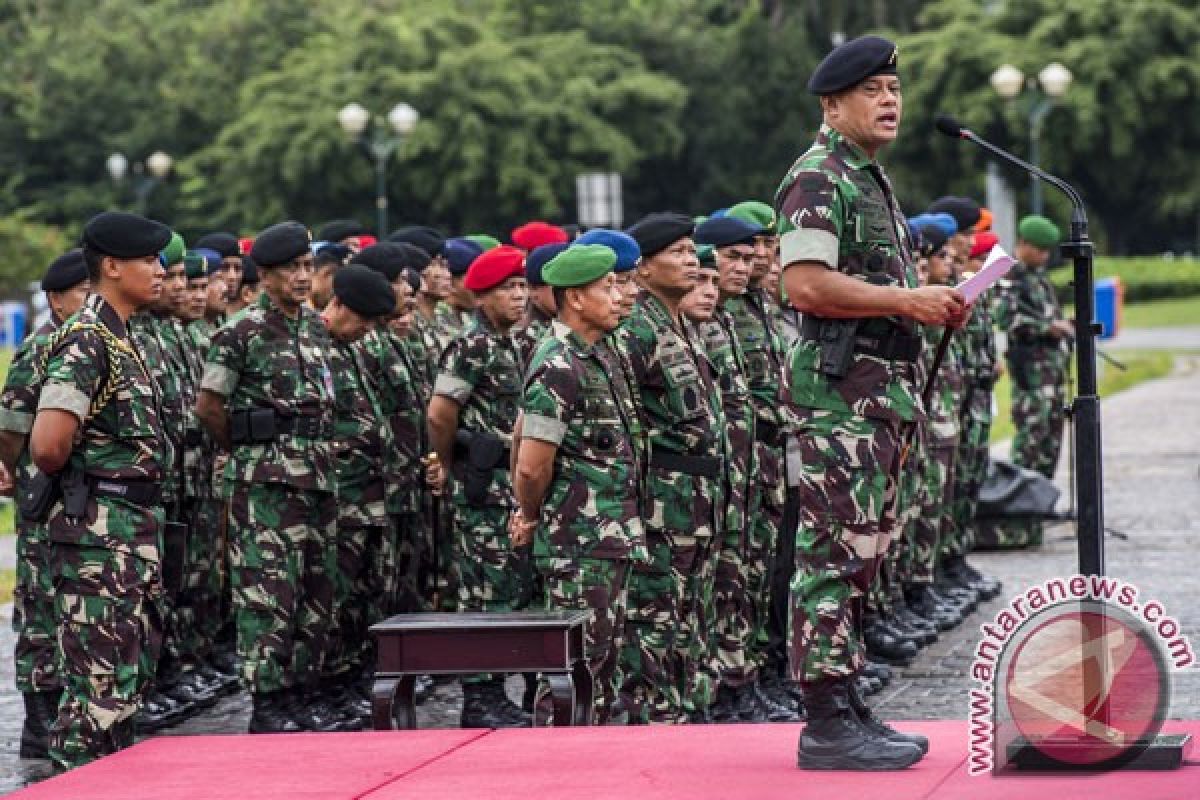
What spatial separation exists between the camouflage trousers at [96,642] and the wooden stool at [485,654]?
0.81 m

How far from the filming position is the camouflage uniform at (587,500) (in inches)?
330

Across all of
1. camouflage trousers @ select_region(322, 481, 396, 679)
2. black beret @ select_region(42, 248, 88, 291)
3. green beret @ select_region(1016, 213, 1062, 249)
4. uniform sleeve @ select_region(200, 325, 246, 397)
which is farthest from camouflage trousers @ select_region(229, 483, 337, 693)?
green beret @ select_region(1016, 213, 1062, 249)

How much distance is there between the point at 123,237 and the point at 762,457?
3.12 m

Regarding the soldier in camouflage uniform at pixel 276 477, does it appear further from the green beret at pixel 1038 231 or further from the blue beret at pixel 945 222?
the green beret at pixel 1038 231

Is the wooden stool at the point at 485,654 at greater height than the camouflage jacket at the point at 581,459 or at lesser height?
lesser

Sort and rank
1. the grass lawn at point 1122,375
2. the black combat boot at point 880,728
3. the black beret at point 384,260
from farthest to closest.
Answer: the grass lawn at point 1122,375 → the black beret at point 384,260 → the black combat boot at point 880,728

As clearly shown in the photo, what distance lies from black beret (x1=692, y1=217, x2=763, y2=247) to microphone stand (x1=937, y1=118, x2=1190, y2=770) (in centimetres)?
378

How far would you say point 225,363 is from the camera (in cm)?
980

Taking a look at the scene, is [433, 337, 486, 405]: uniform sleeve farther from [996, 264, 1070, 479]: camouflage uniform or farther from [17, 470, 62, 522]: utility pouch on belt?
[996, 264, 1070, 479]: camouflage uniform

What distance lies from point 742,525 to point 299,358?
1.93 meters

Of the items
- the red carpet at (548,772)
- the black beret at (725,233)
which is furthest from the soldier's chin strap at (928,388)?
the black beret at (725,233)

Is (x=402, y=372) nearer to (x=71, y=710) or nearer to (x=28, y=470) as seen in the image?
(x=28, y=470)

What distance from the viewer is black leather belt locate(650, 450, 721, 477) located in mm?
8914

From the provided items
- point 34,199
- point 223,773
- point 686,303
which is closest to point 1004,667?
point 223,773
